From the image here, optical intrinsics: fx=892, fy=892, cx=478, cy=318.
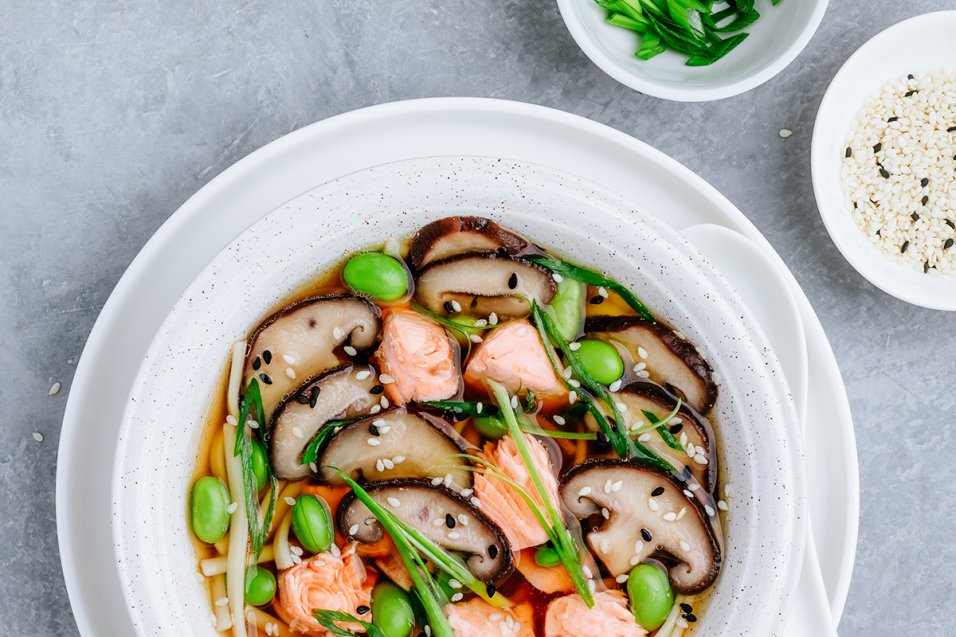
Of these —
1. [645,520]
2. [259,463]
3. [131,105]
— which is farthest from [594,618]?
[131,105]

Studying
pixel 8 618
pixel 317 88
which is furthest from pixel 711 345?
pixel 8 618

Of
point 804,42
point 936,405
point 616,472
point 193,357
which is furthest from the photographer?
point 936,405

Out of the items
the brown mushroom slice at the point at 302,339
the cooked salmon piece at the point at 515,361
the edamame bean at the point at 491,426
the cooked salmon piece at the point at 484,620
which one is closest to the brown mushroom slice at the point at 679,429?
the cooked salmon piece at the point at 515,361

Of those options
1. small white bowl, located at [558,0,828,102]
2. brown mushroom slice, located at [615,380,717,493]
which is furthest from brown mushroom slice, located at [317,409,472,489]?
small white bowl, located at [558,0,828,102]

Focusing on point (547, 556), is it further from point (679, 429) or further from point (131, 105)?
point (131, 105)

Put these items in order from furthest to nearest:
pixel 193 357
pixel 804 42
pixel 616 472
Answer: pixel 804 42
pixel 616 472
pixel 193 357

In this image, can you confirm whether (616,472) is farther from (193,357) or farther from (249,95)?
(249,95)

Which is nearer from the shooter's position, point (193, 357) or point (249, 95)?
point (193, 357)
